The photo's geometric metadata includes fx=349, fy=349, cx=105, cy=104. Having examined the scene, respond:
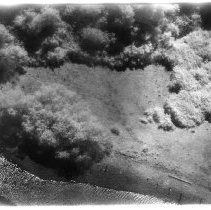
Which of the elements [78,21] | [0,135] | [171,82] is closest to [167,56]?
[171,82]

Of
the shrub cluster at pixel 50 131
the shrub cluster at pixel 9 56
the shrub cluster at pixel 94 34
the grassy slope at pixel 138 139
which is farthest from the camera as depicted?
the shrub cluster at pixel 94 34

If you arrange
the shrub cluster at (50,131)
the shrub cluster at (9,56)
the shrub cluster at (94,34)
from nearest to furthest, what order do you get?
the shrub cluster at (50,131) < the shrub cluster at (9,56) < the shrub cluster at (94,34)

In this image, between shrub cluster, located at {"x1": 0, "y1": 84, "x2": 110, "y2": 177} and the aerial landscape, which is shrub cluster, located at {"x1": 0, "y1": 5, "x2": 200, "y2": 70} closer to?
the aerial landscape

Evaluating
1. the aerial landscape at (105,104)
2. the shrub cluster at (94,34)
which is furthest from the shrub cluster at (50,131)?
the shrub cluster at (94,34)

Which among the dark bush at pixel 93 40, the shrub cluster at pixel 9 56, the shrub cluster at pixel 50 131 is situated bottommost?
the shrub cluster at pixel 50 131

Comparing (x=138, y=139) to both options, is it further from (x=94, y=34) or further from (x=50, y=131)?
(x=94, y=34)

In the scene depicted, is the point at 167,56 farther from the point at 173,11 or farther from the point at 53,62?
the point at 53,62

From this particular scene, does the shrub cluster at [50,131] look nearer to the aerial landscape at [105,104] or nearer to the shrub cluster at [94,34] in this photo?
the aerial landscape at [105,104]
